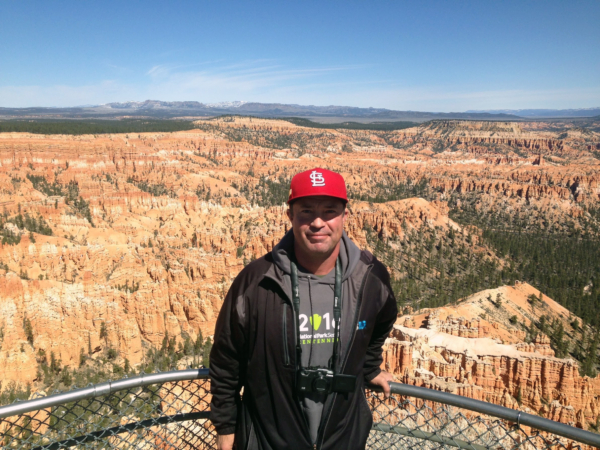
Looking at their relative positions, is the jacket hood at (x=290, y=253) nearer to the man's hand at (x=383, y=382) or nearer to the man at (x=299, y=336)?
the man at (x=299, y=336)

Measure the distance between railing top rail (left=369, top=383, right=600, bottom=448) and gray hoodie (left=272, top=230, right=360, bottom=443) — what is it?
78 cm

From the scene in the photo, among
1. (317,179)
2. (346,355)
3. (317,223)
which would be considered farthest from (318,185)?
(346,355)

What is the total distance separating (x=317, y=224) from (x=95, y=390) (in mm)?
2137

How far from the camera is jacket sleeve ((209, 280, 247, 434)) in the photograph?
2656mm

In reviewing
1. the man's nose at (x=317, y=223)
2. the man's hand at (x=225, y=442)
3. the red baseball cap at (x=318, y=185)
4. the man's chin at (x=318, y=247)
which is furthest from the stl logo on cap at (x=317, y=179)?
the man's hand at (x=225, y=442)

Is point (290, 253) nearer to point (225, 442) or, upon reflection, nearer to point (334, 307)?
point (334, 307)

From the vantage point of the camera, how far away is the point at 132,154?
82750 mm

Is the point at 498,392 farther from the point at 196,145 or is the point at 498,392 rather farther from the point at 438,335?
the point at 196,145

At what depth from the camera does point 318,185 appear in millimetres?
2604

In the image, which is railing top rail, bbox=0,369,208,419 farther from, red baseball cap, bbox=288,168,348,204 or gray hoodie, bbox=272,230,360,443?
red baseball cap, bbox=288,168,348,204

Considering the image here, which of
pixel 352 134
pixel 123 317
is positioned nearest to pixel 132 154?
pixel 123 317

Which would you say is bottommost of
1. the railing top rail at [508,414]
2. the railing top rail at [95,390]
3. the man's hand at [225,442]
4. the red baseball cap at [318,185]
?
the man's hand at [225,442]

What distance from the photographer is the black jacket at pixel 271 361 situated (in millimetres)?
2633

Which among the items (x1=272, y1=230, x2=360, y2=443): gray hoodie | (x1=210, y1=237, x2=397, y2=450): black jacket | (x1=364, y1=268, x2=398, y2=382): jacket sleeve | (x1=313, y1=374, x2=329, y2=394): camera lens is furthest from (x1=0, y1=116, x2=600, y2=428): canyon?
(x1=313, y1=374, x2=329, y2=394): camera lens
